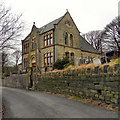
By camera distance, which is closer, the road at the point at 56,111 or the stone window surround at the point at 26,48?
the road at the point at 56,111

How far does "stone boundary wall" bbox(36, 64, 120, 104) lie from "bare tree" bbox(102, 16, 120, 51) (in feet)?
69.6

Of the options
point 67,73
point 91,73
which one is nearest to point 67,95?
point 67,73

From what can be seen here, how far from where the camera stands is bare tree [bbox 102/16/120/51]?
31247 millimetres

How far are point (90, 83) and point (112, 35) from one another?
25713 mm

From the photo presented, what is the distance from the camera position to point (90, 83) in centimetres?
1027

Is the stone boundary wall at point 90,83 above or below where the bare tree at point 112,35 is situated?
below

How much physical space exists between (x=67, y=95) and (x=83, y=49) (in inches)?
700

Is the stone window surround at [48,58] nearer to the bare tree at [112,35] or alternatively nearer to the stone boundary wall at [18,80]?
the stone boundary wall at [18,80]

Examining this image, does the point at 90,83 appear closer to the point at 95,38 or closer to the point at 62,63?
the point at 62,63

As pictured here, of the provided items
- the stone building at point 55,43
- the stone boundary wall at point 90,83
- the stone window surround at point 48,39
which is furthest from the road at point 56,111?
the stone window surround at point 48,39

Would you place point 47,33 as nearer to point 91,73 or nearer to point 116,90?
A: point 91,73

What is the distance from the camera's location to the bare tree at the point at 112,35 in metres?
31.2

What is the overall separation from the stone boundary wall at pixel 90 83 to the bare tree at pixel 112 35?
2122 centimetres

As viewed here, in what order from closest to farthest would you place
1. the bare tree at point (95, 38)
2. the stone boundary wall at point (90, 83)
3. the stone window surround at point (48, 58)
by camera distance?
the stone boundary wall at point (90, 83), the stone window surround at point (48, 58), the bare tree at point (95, 38)
